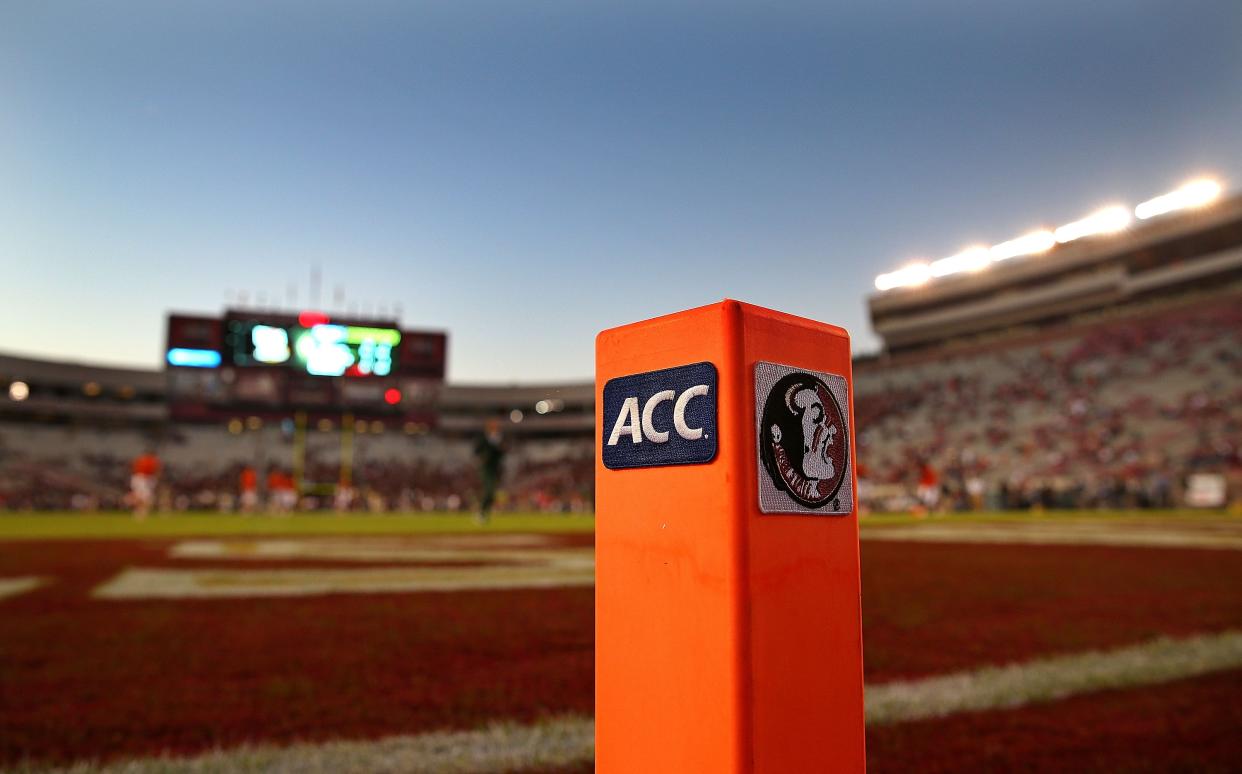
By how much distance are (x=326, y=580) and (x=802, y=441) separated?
6.35 metres

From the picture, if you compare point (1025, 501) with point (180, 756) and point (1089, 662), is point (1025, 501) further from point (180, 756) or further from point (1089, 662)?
point (180, 756)

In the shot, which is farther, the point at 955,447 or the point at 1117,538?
the point at 955,447

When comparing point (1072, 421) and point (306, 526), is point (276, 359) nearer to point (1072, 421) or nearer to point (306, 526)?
point (306, 526)

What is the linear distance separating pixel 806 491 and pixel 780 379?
0.50 ft

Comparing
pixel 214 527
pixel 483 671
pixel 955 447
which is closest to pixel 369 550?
pixel 483 671

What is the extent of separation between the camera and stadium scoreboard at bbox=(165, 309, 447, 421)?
113 feet

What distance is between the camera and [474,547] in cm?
1145

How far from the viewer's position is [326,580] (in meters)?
6.59

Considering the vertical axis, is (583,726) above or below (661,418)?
below

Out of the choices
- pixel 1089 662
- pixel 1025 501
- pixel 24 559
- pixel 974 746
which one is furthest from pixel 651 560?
pixel 1025 501

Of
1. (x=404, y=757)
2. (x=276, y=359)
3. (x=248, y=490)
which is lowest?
(x=404, y=757)

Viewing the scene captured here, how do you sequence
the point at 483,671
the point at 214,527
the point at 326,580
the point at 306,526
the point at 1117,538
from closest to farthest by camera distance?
the point at 483,671 < the point at 326,580 < the point at 1117,538 < the point at 214,527 < the point at 306,526

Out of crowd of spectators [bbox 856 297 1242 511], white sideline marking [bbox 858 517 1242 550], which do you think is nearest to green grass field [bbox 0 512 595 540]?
white sideline marking [bbox 858 517 1242 550]

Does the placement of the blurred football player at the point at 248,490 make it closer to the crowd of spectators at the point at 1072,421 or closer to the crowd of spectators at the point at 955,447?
the crowd of spectators at the point at 955,447
